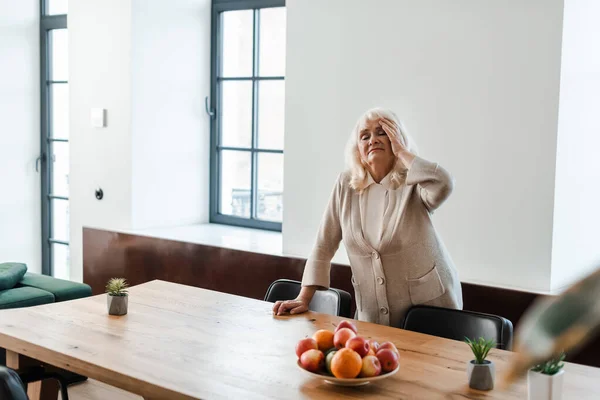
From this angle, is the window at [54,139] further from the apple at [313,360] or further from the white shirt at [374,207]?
the apple at [313,360]

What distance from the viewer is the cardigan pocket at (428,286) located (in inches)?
116

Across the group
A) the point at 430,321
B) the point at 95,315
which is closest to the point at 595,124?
the point at 430,321

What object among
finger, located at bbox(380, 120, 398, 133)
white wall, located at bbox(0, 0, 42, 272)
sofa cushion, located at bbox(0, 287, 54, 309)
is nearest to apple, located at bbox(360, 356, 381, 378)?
finger, located at bbox(380, 120, 398, 133)

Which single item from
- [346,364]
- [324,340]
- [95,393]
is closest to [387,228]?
[324,340]

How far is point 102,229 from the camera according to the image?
211 inches

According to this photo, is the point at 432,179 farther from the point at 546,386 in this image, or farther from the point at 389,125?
the point at 546,386

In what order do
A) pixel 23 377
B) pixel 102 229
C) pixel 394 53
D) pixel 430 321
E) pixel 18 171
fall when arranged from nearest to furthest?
pixel 23 377
pixel 430 321
pixel 394 53
pixel 102 229
pixel 18 171

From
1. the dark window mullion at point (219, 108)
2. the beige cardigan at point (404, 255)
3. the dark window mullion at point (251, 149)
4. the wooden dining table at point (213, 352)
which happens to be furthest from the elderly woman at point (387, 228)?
the dark window mullion at point (219, 108)

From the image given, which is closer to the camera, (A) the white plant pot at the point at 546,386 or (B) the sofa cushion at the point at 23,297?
(A) the white plant pot at the point at 546,386

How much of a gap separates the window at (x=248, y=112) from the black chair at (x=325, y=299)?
1860 mm

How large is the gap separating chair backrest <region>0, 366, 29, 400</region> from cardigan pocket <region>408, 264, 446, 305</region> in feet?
5.21

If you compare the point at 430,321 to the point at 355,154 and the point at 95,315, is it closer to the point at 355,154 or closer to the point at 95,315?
the point at 355,154

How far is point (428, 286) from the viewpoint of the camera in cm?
295

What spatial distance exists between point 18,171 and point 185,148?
1848 millimetres
